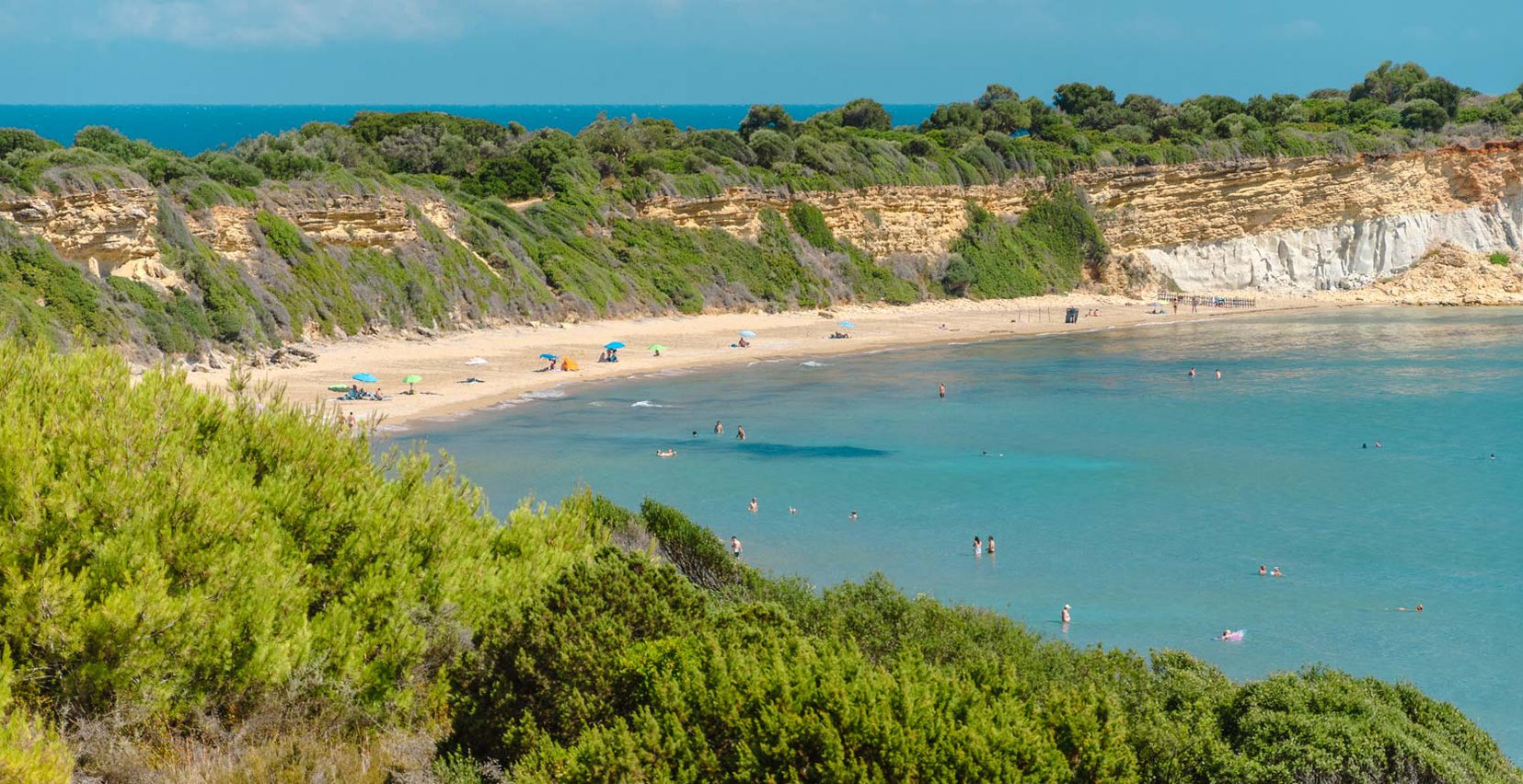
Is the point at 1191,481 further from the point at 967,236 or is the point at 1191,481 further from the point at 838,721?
the point at 967,236

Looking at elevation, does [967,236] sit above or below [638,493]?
above

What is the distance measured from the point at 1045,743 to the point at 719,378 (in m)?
41.4

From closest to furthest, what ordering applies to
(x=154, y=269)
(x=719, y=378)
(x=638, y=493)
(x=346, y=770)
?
1. (x=346, y=770)
2. (x=638, y=493)
3. (x=154, y=269)
4. (x=719, y=378)

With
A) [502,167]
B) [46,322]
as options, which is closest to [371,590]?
[46,322]

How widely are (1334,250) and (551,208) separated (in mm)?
46985

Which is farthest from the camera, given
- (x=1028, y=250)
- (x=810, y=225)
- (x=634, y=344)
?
(x=1028, y=250)

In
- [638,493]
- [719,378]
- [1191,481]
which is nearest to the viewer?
[638,493]

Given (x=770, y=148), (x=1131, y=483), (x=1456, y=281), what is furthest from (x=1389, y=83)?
(x=1131, y=483)

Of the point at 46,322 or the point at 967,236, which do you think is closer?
the point at 46,322

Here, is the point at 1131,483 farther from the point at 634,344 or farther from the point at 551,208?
the point at 551,208

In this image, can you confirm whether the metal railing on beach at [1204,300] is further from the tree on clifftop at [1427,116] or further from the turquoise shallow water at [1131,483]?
the turquoise shallow water at [1131,483]

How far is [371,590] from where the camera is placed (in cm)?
1113

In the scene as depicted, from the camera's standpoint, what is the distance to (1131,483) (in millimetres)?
35688

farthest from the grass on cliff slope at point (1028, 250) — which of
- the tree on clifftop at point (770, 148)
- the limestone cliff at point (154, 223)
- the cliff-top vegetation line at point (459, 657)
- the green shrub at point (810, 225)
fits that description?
the cliff-top vegetation line at point (459, 657)
